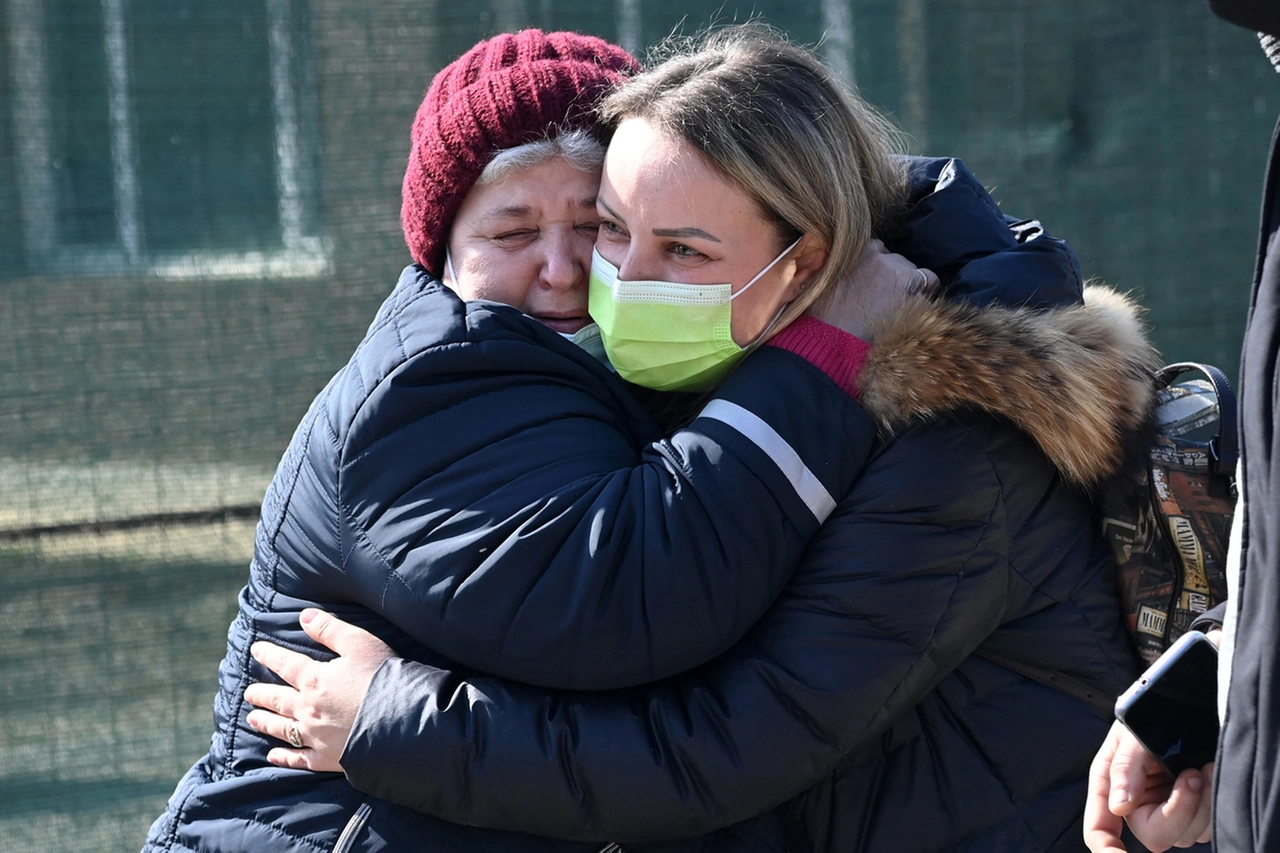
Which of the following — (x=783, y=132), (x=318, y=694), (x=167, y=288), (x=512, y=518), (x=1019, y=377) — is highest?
(x=783, y=132)

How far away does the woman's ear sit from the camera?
1.96m

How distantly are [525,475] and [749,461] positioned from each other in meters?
0.31

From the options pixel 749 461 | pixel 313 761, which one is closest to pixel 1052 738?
pixel 749 461

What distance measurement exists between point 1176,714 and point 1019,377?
516mm

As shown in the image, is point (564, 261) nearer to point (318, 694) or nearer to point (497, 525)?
point (497, 525)

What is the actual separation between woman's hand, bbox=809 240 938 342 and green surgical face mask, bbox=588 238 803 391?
11 centimetres

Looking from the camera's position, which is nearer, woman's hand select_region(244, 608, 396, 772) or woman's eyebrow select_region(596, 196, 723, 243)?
woman's hand select_region(244, 608, 396, 772)

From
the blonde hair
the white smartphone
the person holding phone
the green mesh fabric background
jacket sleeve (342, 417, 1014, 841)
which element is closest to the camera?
the person holding phone

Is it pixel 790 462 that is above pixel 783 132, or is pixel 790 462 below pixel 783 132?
below

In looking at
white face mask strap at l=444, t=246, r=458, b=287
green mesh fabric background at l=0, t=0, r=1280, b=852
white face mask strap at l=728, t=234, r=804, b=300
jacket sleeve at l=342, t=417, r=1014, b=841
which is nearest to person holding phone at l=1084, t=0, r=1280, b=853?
jacket sleeve at l=342, t=417, r=1014, b=841

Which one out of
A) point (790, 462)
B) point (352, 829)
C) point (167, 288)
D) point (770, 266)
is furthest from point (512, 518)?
point (167, 288)

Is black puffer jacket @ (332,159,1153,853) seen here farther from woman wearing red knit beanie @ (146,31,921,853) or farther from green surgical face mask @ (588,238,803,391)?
green surgical face mask @ (588,238,803,391)

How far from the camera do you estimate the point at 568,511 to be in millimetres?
1646

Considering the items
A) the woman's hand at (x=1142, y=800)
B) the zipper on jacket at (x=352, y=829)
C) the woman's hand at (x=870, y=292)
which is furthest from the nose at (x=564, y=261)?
the woman's hand at (x=1142, y=800)
